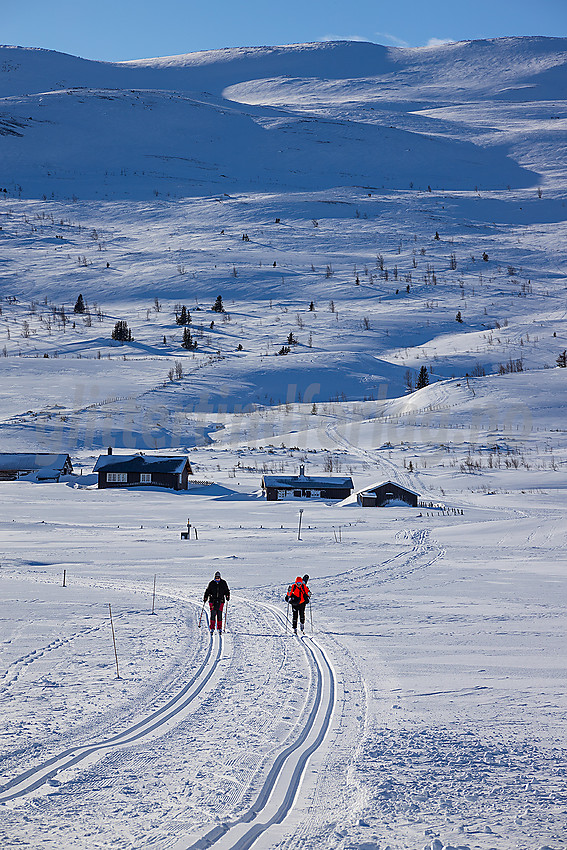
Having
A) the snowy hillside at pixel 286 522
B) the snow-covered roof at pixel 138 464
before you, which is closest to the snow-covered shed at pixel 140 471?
the snow-covered roof at pixel 138 464

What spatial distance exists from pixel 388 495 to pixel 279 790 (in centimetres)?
3119

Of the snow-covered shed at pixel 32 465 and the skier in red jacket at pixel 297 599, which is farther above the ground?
the skier in red jacket at pixel 297 599

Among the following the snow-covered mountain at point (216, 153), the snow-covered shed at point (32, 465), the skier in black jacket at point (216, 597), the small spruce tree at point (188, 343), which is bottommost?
the snow-covered shed at point (32, 465)

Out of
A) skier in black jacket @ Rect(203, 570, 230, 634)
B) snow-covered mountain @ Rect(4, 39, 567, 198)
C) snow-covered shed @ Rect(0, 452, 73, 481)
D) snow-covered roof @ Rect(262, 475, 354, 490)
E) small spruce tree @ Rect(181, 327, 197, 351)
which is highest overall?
snow-covered mountain @ Rect(4, 39, 567, 198)

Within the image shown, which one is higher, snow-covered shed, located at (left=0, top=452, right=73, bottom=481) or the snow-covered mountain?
the snow-covered mountain

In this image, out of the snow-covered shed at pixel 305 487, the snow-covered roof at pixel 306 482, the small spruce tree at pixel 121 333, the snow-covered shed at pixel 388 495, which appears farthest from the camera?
the small spruce tree at pixel 121 333

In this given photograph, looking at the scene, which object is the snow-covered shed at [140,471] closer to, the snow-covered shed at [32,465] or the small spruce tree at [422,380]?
the snow-covered shed at [32,465]

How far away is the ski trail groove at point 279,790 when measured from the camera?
5484mm

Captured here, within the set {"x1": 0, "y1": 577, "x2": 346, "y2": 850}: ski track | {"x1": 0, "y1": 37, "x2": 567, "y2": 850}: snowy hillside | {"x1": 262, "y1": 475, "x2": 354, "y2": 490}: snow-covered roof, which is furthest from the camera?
{"x1": 262, "y1": 475, "x2": 354, "y2": 490}: snow-covered roof

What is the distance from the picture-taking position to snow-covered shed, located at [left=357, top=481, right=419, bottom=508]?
121 feet

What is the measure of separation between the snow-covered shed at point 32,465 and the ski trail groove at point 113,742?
37.4m

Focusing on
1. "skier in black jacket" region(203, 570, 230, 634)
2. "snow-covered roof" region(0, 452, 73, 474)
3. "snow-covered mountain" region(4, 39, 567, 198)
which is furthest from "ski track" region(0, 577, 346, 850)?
"snow-covered mountain" region(4, 39, 567, 198)

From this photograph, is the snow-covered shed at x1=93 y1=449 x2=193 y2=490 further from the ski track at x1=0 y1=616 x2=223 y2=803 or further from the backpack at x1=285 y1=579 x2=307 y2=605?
the ski track at x1=0 y1=616 x2=223 y2=803

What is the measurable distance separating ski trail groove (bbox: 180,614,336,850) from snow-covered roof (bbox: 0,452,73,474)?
39.4 meters
